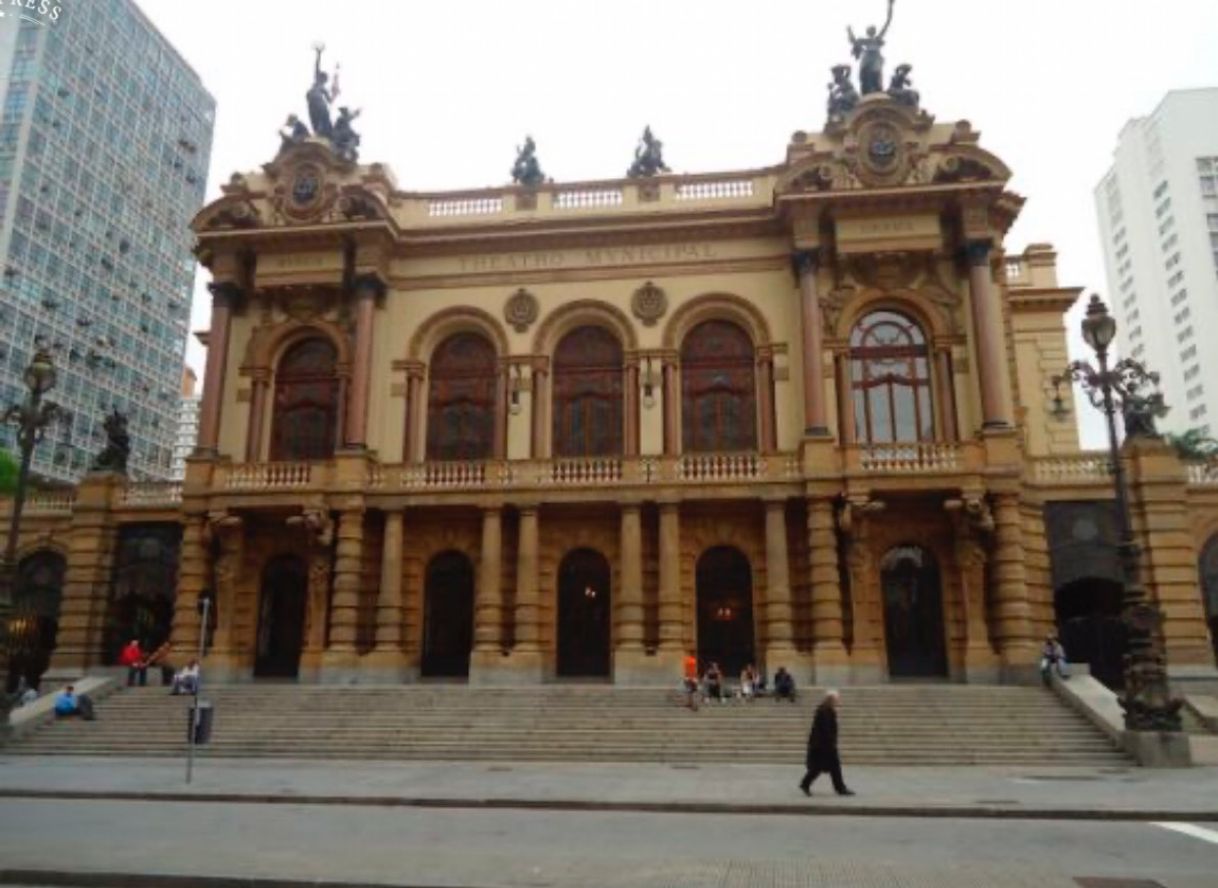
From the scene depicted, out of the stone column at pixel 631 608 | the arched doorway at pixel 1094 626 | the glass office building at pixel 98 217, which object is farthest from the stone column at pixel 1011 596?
the glass office building at pixel 98 217

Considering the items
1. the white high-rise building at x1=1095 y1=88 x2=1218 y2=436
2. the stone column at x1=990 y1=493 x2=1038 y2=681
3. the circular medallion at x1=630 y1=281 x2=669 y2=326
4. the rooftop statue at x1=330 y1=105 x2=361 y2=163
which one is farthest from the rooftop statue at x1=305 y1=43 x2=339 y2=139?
the white high-rise building at x1=1095 y1=88 x2=1218 y2=436

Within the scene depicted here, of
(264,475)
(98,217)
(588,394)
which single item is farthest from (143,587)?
(98,217)

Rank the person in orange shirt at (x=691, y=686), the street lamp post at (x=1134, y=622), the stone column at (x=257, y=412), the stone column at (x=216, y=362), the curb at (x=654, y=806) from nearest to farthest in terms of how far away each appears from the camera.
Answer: the curb at (x=654, y=806)
the street lamp post at (x=1134, y=622)
the person in orange shirt at (x=691, y=686)
the stone column at (x=216, y=362)
the stone column at (x=257, y=412)

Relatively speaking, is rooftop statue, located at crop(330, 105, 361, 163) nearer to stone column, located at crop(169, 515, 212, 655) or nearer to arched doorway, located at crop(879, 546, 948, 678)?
stone column, located at crop(169, 515, 212, 655)

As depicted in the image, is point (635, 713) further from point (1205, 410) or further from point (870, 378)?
point (1205, 410)

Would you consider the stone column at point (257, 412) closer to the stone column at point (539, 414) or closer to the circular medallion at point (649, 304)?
the stone column at point (539, 414)

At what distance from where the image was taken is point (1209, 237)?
98.4 meters

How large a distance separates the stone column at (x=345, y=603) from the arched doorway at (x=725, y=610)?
10194 millimetres

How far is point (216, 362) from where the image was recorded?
30.6m

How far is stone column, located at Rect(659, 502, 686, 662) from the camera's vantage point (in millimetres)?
25984

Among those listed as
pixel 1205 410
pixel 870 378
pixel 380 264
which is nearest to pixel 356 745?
pixel 380 264

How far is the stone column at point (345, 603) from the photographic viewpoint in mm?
26594

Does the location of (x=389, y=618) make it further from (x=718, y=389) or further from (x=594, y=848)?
(x=594, y=848)

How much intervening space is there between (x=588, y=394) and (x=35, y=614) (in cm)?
2005
